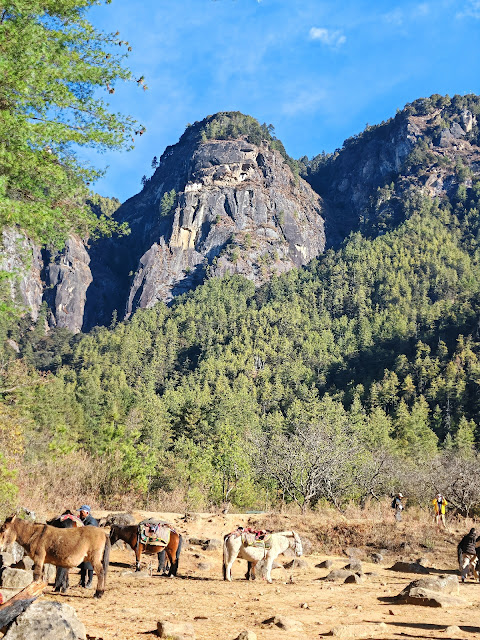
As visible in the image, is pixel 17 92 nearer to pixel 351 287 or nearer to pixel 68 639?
pixel 68 639

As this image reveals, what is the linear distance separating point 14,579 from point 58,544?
2.50 ft

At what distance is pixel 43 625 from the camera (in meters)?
5.10

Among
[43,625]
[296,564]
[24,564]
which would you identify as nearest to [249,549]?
[296,564]

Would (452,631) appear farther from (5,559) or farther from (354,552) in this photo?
(354,552)

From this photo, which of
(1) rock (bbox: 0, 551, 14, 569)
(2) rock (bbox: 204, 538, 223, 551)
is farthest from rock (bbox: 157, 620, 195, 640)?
(2) rock (bbox: 204, 538, 223, 551)

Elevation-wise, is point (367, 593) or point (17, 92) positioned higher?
point (17, 92)

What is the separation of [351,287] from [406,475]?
102164 mm

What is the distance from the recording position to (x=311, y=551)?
17594 millimetres

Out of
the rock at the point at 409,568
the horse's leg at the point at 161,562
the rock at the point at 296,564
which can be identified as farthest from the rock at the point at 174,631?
the rock at the point at 409,568

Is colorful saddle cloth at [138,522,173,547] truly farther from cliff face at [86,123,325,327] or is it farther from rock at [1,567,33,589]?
cliff face at [86,123,325,327]

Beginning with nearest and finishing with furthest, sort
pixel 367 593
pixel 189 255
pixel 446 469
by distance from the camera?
pixel 367 593 → pixel 446 469 → pixel 189 255

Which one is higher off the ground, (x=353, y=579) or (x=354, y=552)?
(x=353, y=579)

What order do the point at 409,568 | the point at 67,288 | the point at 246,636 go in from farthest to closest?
the point at 67,288 < the point at 409,568 < the point at 246,636

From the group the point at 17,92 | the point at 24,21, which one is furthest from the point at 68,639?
the point at 24,21
